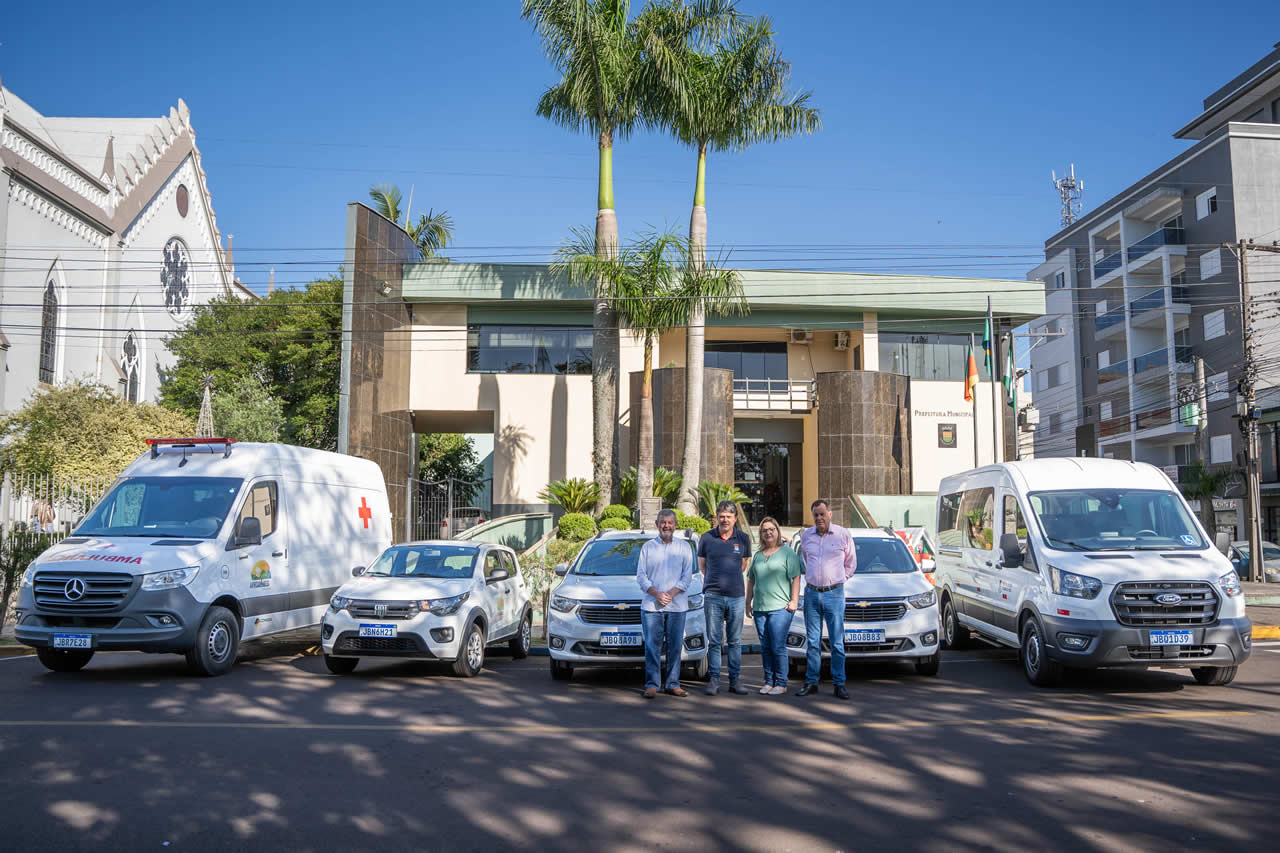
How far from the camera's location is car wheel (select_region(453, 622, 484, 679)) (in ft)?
36.8

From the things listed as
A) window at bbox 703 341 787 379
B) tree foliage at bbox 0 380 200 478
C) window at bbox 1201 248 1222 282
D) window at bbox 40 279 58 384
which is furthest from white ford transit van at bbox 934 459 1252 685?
window at bbox 1201 248 1222 282

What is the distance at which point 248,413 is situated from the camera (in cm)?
3666

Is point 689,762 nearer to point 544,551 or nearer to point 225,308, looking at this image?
point 544,551

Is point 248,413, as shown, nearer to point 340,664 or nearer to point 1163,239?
point 340,664

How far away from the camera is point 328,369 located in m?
39.5

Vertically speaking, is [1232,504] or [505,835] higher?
[1232,504]

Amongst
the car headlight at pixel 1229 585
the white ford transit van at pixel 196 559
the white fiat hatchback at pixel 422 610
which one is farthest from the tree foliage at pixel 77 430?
the car headlight at pixel 1229 585

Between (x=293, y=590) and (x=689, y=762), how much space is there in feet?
24.6

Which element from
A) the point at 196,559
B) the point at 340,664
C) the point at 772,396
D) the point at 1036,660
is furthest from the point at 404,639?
the point at 772,396

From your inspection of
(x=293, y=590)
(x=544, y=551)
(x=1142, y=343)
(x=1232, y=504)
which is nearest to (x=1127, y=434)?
(x=1142, y=343)

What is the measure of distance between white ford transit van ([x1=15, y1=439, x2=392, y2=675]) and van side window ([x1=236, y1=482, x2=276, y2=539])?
0.02 meters

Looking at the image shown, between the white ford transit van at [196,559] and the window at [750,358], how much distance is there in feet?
75.8

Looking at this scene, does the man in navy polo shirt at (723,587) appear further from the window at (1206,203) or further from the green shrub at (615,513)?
the window at (1206,203)

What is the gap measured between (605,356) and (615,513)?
4136 mm
